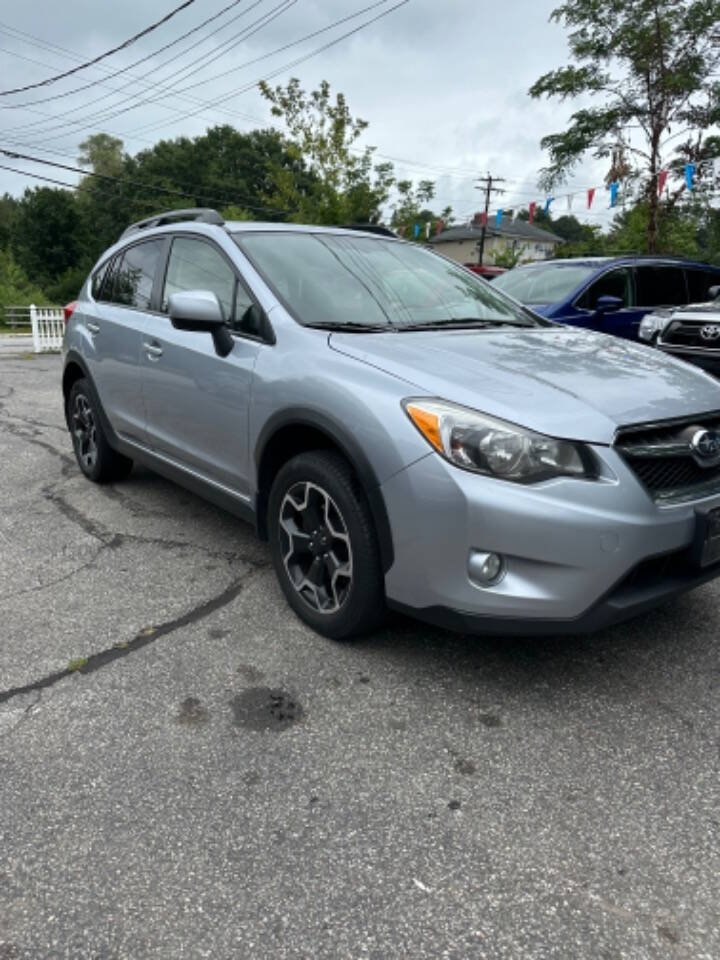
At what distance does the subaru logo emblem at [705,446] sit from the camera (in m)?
2.48

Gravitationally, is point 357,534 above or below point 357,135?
below

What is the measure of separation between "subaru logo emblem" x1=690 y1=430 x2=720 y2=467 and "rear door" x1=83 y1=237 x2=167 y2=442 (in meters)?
2.84

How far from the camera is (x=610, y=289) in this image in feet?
24.9

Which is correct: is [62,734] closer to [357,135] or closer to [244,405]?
[244,405]

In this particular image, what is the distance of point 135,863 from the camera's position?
1.81 meters

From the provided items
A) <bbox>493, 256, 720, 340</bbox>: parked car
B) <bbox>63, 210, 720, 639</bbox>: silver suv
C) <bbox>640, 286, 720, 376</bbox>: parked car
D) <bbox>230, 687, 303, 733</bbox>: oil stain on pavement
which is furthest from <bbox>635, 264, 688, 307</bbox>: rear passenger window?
<bbox>230, 687, 303, 733</bbox>: oil stain on pavement

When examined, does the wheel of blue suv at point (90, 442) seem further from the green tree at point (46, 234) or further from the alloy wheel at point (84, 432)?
the green tree at point (46, 234)

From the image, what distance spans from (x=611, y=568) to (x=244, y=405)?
1.67 metres

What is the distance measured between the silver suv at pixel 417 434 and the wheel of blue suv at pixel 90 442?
3.12 feet

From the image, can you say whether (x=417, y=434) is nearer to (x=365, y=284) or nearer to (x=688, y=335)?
(x=365, y=284)

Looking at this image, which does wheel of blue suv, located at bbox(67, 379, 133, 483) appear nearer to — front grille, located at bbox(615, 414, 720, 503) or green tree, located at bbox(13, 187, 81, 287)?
front grille, located at bbox(615, 414, 720, 503)

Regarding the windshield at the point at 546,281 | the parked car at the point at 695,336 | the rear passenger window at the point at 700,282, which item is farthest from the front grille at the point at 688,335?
the rear passenger window at the point at 700,282

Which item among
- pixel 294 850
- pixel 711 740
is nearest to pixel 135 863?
pixel 294 850

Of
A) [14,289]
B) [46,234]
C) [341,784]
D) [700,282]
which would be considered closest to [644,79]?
[700,282]
